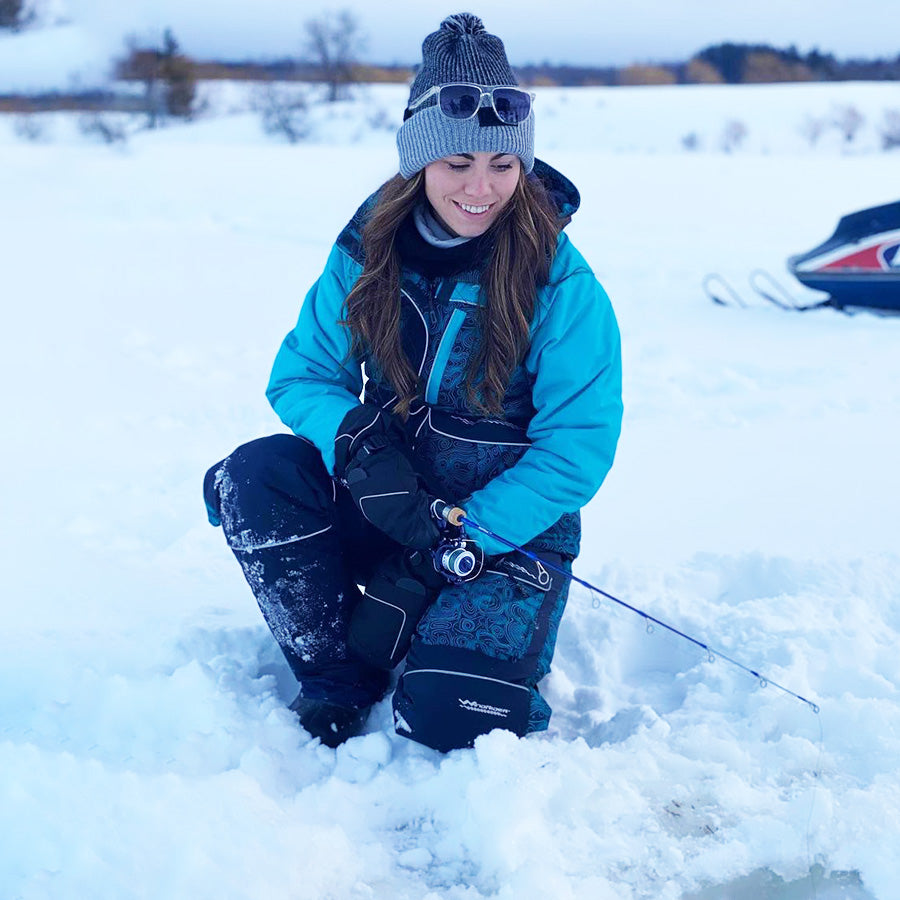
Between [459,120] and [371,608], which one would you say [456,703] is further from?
[459,120]

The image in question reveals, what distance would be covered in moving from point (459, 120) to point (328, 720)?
1.07 m

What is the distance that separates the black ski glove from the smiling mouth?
41cm

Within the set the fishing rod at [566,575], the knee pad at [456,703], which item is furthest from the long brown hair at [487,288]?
the knee pad at [456,703]

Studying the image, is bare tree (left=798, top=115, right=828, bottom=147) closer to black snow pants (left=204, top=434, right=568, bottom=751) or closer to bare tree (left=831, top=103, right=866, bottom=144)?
bare tree (left=831, top=103, right=866, bottom=144)

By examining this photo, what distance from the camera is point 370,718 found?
76.5 inches

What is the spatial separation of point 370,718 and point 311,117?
21.6 meters

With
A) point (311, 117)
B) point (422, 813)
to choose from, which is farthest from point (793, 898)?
point (311, 117)

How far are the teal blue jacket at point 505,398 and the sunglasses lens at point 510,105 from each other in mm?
158

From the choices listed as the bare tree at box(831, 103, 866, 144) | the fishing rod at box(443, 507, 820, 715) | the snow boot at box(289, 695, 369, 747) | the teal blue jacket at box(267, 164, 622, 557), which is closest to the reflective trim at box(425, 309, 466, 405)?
the teal blue jacket at box(267, 164, 622, 557)

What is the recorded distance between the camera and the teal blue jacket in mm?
1849

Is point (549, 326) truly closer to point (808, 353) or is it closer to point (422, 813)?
point (422, 813)

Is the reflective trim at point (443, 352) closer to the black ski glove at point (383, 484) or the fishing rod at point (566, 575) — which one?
the black ski glove at point (383, 484)

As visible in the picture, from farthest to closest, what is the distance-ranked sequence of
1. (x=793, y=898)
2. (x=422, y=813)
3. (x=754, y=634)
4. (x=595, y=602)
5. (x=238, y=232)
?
1. (x=238, y=232)
2. (x=595, y=602)
3. (x=754, y=634)
4. (x=422, y=813)
5. (x=793, y=898)

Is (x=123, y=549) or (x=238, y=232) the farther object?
(x=238, y=232)
